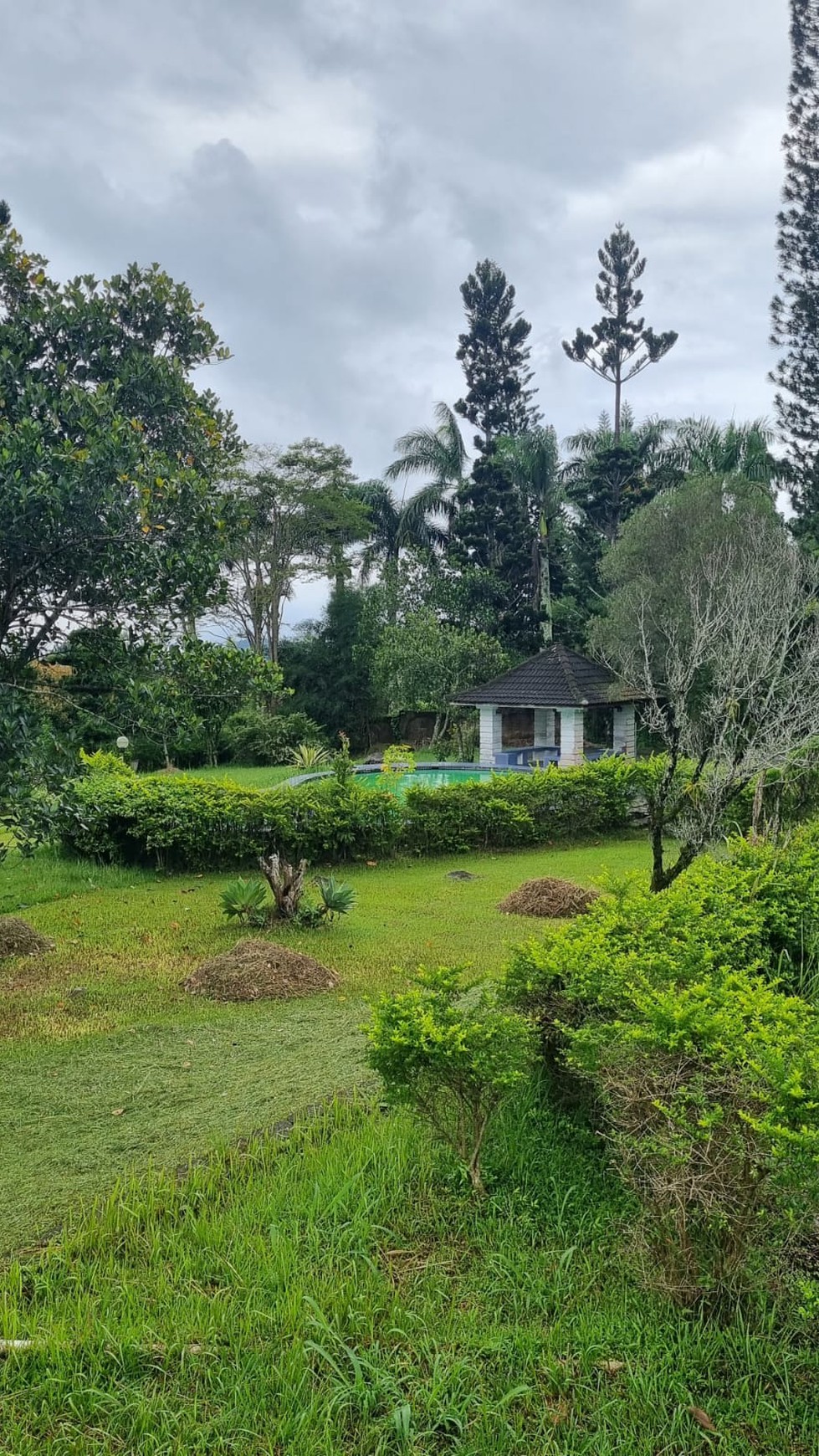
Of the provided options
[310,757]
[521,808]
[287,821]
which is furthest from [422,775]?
[287,821]

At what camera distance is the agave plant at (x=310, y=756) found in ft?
60.1

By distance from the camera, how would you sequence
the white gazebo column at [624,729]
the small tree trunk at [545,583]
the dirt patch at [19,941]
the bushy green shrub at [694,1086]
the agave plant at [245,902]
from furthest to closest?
1. the small tree trunk at [545,583]
2. the white gazebo column at [624,729]
3. the agave plant at [245,902]
4. the dirt patch at [19,941]
5. the bushy green shrub at [694,1086]

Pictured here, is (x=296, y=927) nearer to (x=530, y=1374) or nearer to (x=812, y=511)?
(x=530, y=1374)

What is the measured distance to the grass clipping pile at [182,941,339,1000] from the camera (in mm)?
5250

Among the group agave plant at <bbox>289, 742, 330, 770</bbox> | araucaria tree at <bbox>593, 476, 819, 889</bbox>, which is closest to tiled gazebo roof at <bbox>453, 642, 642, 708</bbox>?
araucaria tree at <bbox>593, 476, 819, 889</bbox>

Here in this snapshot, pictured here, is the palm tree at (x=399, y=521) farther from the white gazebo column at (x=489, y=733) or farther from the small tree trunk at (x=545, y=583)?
the white gazebo column at (x=489, y=733)

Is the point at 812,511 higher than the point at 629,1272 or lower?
higher

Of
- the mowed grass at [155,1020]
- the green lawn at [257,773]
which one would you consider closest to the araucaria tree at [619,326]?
the green lawn at [257,773]

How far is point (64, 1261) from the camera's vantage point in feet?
7.93

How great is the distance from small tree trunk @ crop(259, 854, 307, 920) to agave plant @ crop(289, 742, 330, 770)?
1129 cm

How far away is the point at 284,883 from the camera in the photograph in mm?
6961

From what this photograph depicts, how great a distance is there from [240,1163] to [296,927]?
3.94 meters

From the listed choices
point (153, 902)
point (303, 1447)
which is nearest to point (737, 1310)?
point (303, 1447)

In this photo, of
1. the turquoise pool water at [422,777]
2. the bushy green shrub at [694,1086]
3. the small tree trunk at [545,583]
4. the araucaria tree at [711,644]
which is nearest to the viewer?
the bushy green shrub at [694,1086]
